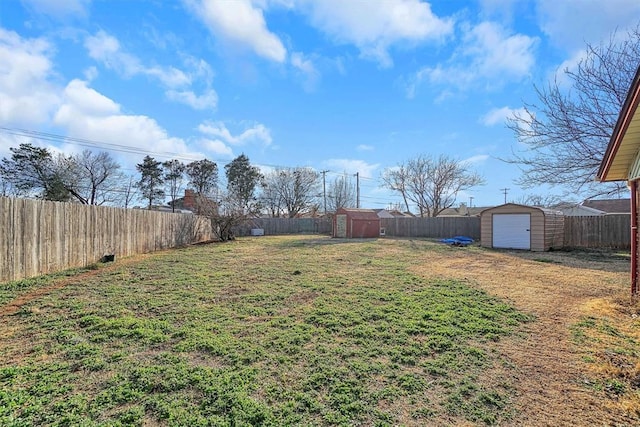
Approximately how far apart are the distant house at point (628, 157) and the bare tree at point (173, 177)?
31.1 meters

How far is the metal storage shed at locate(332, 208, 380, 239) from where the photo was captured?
67.8 feet

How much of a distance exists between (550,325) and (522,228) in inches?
463

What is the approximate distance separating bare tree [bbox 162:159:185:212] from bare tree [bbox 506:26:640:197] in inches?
1134

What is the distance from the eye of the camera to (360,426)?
1965 millimetres

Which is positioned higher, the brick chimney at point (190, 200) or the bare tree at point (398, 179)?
the bare tree at point (398, 179)

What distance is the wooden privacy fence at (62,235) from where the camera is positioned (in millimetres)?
5773

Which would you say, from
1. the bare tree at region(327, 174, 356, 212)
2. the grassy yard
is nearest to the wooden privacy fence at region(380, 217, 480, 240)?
the bare tree at region(327, 174, 356, 212)

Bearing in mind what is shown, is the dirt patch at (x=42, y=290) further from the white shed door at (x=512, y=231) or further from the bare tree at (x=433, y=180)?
the bare tree at (x=433, y=180)

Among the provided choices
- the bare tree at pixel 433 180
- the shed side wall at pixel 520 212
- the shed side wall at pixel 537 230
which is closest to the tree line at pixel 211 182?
the bare tree at pixel 433 180

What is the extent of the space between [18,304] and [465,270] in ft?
29.1

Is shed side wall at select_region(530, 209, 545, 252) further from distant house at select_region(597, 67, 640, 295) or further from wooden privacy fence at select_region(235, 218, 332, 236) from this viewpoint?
wooden privacy fence at select_region(235, 218, 332, 236)

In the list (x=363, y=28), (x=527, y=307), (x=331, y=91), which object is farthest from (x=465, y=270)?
(x=331, y=91)

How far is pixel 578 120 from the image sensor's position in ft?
31.1

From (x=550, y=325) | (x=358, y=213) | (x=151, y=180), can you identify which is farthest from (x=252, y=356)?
(x=151, y=180)
